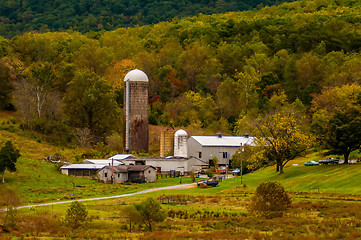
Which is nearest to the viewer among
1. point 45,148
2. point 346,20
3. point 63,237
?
point 63,237

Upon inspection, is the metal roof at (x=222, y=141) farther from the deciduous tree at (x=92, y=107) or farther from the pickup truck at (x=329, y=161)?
the pickup truck at (x=329, y=161)

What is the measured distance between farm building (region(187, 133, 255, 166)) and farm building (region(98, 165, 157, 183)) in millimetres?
15031

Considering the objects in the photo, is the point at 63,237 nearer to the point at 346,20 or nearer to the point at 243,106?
the point at 243,106

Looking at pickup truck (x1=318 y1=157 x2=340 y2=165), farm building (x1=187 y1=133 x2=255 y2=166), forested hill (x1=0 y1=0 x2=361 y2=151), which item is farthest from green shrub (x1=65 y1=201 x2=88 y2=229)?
forested hill (x1=0 y1=0 x2=361 y2=151)

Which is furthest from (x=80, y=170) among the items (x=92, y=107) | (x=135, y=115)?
(x=92, y=107)

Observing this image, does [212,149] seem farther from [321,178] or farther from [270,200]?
[270,200]

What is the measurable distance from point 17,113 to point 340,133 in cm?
5522

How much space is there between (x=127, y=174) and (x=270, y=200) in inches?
1229

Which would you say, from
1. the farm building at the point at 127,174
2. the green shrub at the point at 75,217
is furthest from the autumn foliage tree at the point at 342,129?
the green shrub at the point at 75,217

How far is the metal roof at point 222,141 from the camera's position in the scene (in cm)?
A: 9725

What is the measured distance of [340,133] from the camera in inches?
2763

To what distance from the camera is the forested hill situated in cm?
10544

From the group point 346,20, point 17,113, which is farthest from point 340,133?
point 346,20

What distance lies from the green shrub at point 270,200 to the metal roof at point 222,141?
4175cm
